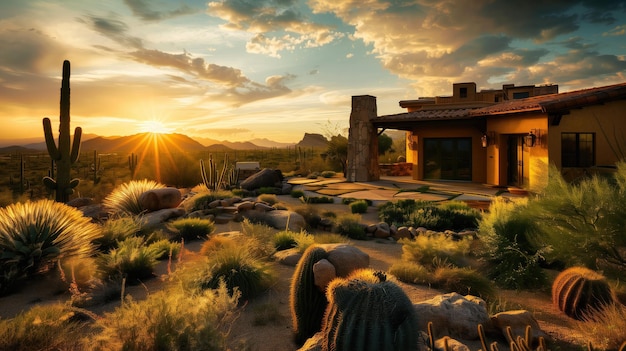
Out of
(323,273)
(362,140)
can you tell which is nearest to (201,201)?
(362,140)

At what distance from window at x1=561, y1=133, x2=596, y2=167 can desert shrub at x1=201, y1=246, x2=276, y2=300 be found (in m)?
11.1

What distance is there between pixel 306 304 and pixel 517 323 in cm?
214

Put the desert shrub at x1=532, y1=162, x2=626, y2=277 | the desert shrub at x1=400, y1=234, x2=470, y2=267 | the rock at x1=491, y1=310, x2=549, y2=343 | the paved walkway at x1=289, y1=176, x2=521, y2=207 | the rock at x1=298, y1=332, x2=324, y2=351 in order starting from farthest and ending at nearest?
the paved walkway at x1=289, y1=176, x2=521, y2=207, the desert shrub at x1=400, y1=234, x2=470, y2=267, the desert shrub at x1=532, y1=162, x2=626, y2=277, the rock at x1=491, y1=310, x2=549, y2=343, the rock at x1=298, y1=332, x2=324, y2=351

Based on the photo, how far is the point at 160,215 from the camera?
985cm

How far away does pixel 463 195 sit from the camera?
12.7 m

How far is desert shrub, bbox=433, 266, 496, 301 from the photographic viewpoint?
522cm

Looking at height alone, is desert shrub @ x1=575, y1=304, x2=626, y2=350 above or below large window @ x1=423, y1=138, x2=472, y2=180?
below

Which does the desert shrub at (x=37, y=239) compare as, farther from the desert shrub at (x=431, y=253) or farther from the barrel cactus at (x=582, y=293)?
the barrel cactus at (x=582, y=293)

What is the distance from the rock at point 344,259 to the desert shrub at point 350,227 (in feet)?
13.2

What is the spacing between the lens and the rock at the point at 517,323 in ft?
13.1

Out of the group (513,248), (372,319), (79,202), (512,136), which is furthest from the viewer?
(512,136)

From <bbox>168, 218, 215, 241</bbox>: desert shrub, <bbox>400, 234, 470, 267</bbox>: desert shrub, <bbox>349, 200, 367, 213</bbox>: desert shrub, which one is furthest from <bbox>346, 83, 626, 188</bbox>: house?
<bbox>168, 218, 215, 241</bbox>: desert shrub

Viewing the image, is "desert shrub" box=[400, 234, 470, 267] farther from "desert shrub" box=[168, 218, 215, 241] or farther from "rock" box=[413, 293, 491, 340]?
"desert shrub" box=[168, 218, 215, 241]

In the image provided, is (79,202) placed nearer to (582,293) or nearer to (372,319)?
(372,319)
